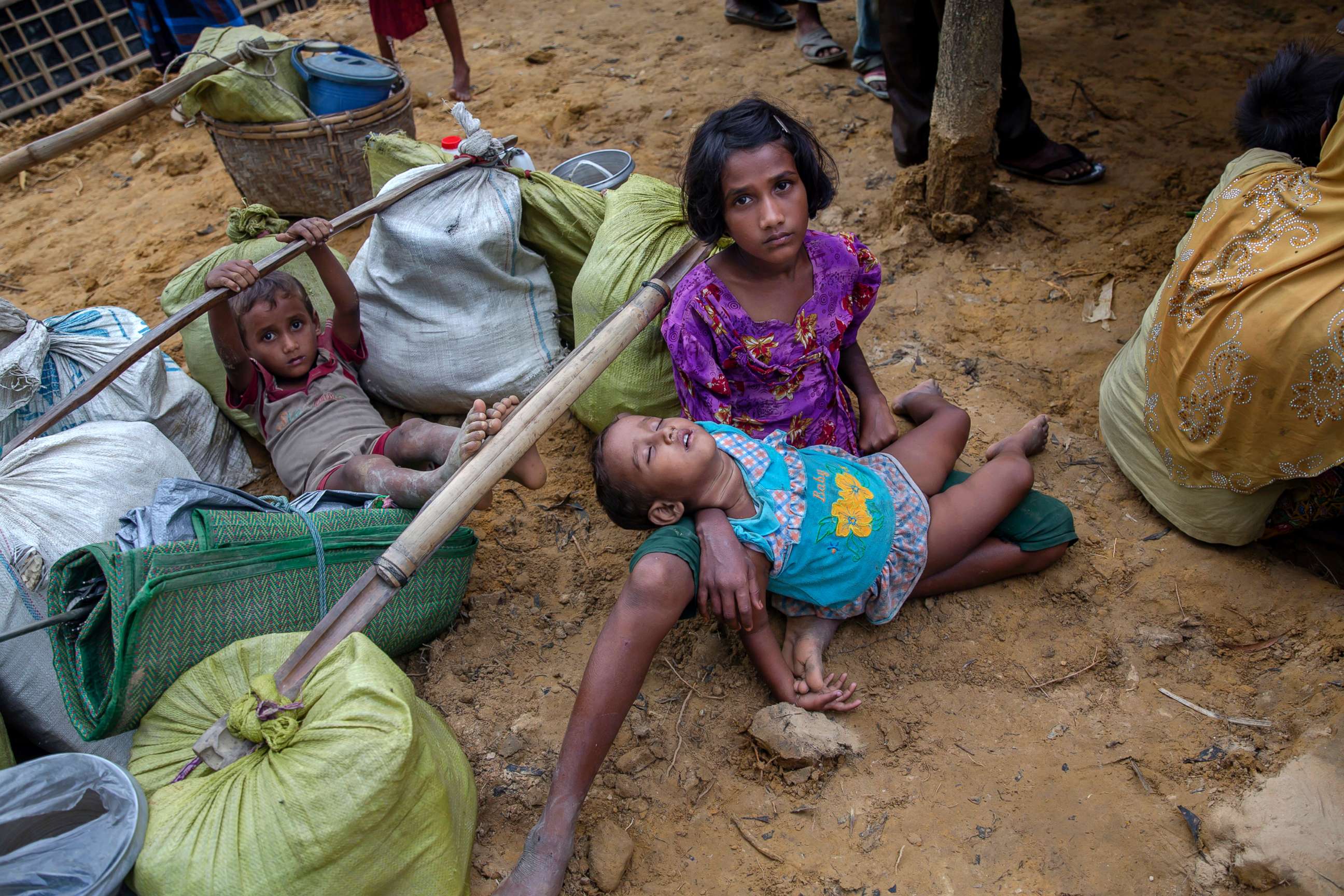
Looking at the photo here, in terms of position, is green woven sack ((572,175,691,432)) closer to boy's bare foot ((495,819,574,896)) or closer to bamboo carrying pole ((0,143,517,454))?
bamboo carrying pole ((0,143,517,454))

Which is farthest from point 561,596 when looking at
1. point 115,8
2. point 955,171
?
point 115,8

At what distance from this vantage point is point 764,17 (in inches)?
209

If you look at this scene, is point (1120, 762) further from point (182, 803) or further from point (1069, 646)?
A: point (182, 803)

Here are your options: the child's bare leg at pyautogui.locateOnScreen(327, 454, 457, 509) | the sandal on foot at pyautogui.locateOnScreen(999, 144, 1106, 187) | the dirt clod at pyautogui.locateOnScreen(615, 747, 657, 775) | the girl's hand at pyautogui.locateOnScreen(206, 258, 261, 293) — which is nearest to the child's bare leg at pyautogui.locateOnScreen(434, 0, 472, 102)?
the girl's hand at pyautogui.locateOnScreen(206, 258, 261, 293)

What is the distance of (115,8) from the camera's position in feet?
20.7

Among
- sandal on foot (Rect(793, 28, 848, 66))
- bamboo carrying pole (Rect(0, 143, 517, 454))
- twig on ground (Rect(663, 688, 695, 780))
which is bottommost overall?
twig on ground (Rect(663, 688, 695, 780))

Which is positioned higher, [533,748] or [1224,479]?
[1224,479]

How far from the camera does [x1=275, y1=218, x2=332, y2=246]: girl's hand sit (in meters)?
2.60

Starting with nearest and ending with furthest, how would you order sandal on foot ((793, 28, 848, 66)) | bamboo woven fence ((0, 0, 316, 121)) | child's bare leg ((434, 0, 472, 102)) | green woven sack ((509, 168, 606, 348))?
green woven sack ((509, 168, 606, 348)), sandal on foot ((793, 28, 848, 66)), child's bare leg ((434, 0, 472, 102)), bamboo woven fence ((0, 0, 316, 121))

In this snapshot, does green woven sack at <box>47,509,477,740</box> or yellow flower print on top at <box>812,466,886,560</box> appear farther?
yellow flower print on top at <box>812,466,886,560</box>

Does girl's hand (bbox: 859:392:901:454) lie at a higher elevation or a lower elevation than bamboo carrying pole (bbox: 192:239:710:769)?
lower

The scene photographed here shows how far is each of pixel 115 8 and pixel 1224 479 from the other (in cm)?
742

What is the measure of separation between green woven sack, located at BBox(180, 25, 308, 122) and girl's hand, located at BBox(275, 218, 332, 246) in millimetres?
1438

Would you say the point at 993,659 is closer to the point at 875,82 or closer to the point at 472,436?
the point at 472,436
